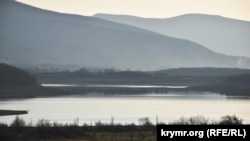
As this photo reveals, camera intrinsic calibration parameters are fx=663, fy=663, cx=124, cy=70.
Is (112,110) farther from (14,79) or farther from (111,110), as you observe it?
Result: (14,79)

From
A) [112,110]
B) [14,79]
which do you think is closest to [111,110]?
[112,110]

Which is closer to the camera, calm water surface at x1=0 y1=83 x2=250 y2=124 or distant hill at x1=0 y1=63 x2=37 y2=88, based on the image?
calm water surface at x1=0 y1=83 x2=250 y2=124

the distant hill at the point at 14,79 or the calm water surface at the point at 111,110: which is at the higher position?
the distant hill at the point at 14,79

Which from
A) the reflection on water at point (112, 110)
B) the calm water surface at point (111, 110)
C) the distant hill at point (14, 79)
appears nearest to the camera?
the calm water surface at point (111, 110)

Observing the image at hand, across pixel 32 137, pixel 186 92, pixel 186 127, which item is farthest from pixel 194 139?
pixel 186 92

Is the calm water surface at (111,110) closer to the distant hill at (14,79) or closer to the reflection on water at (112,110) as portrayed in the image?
the reflection on water at (112,110)

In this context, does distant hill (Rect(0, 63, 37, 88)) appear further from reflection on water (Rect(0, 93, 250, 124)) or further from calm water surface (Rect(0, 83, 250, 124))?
reflection on water (Rect(0, 93, 250, 124))

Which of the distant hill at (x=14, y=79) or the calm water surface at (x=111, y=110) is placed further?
the distant hill at (x=14, y=79)

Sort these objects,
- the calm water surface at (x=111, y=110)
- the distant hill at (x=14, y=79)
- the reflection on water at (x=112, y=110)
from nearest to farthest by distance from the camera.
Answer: the calm water surface at (x=111, y=110) < the reflection on water at (x=112, y=110) < the distant hill at (x=14, y=79)

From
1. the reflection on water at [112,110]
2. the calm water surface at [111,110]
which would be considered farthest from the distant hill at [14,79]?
the reflection on water at [112,110]

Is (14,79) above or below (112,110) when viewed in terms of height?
above

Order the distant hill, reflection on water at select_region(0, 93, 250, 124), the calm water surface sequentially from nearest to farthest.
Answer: the calm water surface, reflection on water at select_region(0, 93, 250, 124), the distant hill

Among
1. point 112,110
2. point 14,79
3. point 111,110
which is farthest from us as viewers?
point 14,79

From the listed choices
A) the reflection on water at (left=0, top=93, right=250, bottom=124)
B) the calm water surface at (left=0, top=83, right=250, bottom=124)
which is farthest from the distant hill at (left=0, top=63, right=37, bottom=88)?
the reflection on water at (left=0, top=93, right=250, bottom=124)
